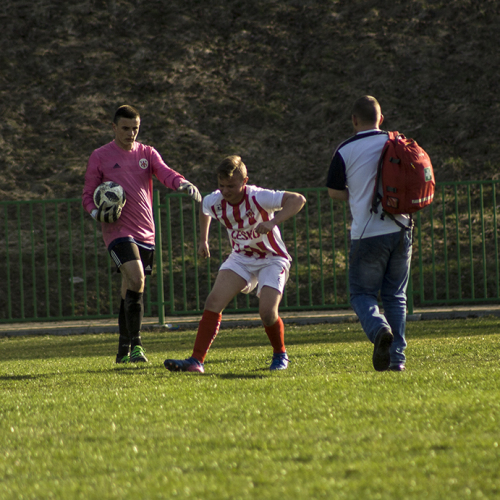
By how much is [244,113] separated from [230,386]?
56.7ft

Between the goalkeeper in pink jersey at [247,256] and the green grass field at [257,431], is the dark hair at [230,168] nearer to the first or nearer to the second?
the goalkeeper in pink jersey at [247,256]

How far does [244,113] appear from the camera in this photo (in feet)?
70.4

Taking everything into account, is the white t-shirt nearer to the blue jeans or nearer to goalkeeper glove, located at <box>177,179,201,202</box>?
the blue jeans

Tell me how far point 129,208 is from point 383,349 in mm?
2679

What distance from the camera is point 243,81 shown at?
22406mm

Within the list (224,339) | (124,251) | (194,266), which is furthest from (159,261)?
(124,251)

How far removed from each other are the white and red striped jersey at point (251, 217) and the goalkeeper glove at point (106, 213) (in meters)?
1.07

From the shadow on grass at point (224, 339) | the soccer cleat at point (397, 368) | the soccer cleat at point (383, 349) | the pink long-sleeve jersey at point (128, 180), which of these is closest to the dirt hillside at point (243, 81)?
the shadow on grass at point (224, 339)

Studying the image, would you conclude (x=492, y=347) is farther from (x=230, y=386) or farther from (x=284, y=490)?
(x=284, y=490)

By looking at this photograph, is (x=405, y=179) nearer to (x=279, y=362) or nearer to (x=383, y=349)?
(x=383, y=349)

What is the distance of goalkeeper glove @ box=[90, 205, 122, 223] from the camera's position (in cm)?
645

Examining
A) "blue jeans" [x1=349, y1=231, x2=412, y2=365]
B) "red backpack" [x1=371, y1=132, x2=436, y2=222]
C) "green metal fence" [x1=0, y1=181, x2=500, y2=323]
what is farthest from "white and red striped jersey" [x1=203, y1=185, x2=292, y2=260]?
"green metal fence" [x1=0, y1=181, x2=500, y2=323]

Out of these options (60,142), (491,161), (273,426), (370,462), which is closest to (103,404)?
(273,426)

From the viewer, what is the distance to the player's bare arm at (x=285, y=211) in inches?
211
